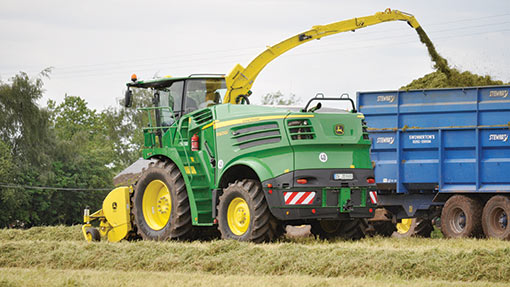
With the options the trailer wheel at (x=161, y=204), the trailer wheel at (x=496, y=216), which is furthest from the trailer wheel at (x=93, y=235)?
the trailer wheel at (x=496, y=216)

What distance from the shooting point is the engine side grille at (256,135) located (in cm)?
1317

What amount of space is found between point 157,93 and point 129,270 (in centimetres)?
553

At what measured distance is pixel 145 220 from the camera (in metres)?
15.1

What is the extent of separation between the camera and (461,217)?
1667 centimetres

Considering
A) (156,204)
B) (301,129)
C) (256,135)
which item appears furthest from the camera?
(156,204)

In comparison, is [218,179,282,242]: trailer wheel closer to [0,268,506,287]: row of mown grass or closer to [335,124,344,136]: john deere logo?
[335,124,344,136]: john deere logo

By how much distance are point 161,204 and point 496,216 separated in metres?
6.52

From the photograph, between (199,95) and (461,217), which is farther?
(461,217)

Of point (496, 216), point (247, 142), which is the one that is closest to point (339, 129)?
point (247, 142)

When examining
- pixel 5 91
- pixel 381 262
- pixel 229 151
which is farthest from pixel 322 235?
pixel 5 91

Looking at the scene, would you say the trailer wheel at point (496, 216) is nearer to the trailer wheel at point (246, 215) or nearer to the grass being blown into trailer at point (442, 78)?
the grass being blown into trailer at point (442, 78)

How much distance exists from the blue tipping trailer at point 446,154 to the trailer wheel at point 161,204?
5.10 meters

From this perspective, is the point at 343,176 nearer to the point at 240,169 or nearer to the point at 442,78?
the point at 240,169

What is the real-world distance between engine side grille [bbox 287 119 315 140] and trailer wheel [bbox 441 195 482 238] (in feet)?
16.0
